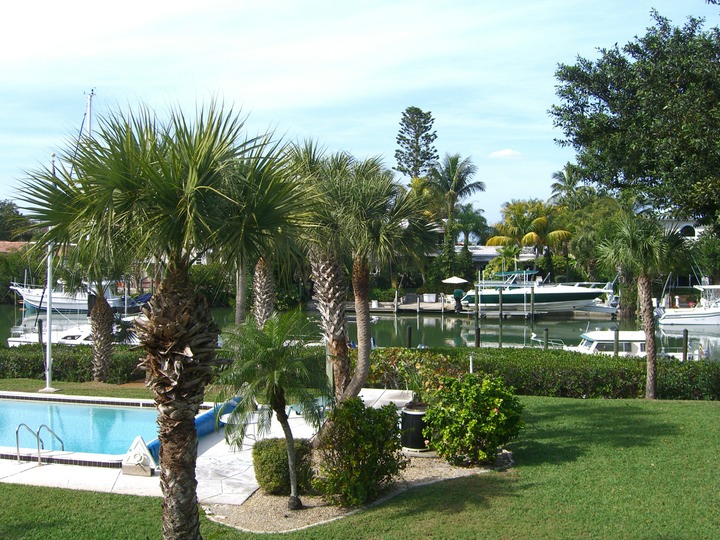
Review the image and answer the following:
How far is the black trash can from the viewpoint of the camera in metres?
11.0

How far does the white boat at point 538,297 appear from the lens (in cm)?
4675

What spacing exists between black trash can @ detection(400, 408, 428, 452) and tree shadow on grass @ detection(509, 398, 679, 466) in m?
1.43

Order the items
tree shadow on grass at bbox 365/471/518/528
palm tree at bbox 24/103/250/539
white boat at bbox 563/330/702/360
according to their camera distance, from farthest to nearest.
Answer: white boat at bbox 563/330/702/360
tree shadow on grass at bbox 365/471/518/528
palm tree at bbox 24/103/250/539

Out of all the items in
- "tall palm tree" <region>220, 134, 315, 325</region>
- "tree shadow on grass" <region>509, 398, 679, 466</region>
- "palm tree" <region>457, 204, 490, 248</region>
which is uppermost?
"palm tree" <region>457, 204, 490, 248</region>

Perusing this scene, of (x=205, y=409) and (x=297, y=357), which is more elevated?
(x=297, y=357)

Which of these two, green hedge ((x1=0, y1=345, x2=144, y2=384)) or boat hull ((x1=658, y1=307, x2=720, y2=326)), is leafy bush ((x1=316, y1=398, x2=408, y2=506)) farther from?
boat hull ((x1=658, y1=307, x2=720, y2=326))

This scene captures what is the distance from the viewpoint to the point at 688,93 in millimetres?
9930

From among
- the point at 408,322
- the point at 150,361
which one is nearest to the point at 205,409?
the point at 150,361

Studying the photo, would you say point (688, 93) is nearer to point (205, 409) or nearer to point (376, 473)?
point (376, 473)

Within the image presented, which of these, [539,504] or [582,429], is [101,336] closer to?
[582,429]

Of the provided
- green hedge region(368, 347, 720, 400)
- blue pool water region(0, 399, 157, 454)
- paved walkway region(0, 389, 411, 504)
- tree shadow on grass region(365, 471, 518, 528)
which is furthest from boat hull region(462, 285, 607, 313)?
tree shadow on grass region(365, 471, 518, 528)

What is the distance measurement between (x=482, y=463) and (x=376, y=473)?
6.29 ft

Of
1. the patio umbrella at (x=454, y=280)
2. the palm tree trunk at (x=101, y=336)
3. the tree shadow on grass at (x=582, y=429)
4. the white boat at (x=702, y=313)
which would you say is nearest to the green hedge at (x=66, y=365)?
the palm tree trunk at (x=101, y=336)

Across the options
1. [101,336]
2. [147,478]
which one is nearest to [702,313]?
[101,336]
